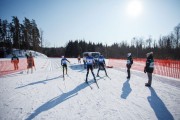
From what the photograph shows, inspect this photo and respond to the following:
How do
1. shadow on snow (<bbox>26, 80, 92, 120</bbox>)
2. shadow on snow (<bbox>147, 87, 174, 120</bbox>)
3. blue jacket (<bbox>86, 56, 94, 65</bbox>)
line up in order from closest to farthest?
shadow on snow (<bbox>147, 87, 174, 120</bbox>) → shadow on snow (<bbox>26, 80, 92, 120</bbox>) → blue jacket (<bbox>86, 56, 94, 65</bbox>)

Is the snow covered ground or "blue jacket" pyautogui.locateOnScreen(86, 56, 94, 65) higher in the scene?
"blue jacket" pyautogui.locateOnScreen(86, 56, 94, 65)

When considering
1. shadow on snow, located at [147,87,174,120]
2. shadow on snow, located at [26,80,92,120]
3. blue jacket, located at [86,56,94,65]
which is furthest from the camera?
blue jacket, located at [86,56,94,65]

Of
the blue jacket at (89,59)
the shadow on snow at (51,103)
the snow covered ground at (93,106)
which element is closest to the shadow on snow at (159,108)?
the snow covered ground at (93,106)

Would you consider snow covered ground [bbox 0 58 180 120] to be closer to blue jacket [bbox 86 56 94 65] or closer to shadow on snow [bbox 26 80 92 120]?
shadow on snow [bbox 26 80 92 120]

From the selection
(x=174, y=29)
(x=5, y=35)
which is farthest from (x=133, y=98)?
(x=5, y=35)

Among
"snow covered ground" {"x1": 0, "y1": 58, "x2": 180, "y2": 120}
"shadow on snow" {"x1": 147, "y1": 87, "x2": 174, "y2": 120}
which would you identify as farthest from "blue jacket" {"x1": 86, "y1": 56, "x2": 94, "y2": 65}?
"shadow on snow" {"x1": 147, "y1": 87, "x2": 174, "y2": 120}

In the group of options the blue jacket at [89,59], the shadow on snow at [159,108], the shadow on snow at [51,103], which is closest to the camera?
the shadow on snow at [159,108]

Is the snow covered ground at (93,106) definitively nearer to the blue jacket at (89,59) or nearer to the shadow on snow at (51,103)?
the shadow on snow at (51,103)

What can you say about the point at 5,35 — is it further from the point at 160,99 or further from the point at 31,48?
the point at 160,99

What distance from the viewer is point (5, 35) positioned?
6250 centimetres

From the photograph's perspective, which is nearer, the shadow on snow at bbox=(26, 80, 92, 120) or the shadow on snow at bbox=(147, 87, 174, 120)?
the shadow on snow at bbox=(147, 87, 174, 120)

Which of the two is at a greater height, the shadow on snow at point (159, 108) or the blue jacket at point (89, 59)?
the blue jacket at point (89, 59)

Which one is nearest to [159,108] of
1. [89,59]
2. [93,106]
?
[93,106]

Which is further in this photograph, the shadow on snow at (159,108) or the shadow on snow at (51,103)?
the shadow on snow at (51,103)
